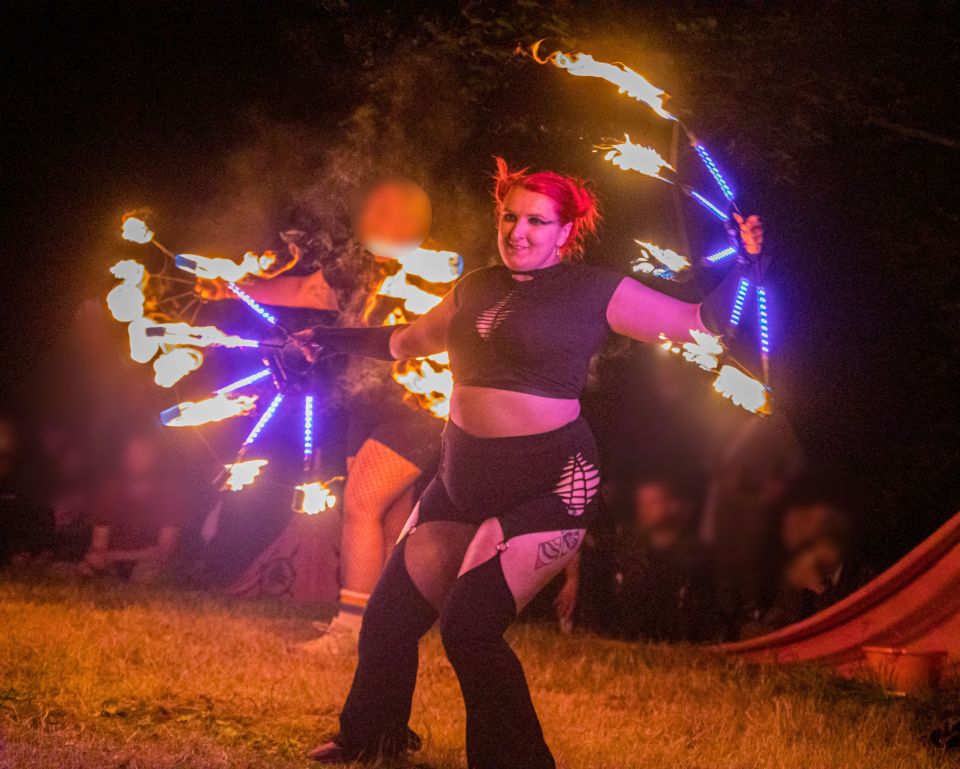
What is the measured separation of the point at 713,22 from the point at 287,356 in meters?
3.85

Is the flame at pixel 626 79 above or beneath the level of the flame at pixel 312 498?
above

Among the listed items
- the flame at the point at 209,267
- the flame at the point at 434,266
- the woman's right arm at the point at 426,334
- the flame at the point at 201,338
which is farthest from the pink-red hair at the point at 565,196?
the flame at the point at 209,267

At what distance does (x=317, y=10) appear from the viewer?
7961 millimetres

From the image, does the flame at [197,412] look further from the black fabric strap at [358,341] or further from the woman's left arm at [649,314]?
the woman's left arm at [649,314]

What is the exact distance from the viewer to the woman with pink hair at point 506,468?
3670 mm

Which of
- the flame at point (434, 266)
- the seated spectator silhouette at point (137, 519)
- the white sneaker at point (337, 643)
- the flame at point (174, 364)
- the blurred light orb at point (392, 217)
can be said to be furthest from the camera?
the seated spectator silhouette at point (137, 519)

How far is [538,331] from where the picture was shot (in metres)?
3.86

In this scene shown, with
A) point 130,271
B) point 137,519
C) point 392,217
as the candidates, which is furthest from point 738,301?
point 137,519

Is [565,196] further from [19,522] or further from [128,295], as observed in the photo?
[19,522]

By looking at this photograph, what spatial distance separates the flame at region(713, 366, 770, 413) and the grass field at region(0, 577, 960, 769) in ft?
5.45

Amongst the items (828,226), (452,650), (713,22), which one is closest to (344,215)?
(713,22)

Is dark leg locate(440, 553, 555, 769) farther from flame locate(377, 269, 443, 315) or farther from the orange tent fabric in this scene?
the orange tent fabric

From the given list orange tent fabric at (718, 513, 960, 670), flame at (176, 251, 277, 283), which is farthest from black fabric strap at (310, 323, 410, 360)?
orange tent fabric at (718, 513, 960, 670)

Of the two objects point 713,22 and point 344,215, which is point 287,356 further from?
point 713,22
